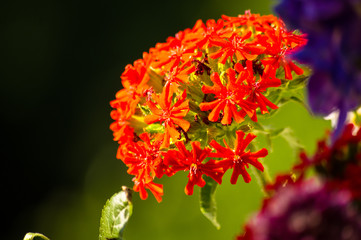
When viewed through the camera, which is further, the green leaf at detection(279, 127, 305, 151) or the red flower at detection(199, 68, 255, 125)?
the green leaf at detection(279, 127, 305, 151)

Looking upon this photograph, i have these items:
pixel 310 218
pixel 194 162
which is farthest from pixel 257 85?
pixel 310 218

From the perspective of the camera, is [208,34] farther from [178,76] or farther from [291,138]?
[291,138]

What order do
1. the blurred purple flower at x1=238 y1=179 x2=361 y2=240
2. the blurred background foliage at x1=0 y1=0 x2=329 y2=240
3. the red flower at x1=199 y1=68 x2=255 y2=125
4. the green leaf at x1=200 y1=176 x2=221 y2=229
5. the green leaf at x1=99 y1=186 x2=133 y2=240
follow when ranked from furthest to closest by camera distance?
1. the blurred background foliage at x1=0 y1=0 x2=329 y2=240
2. the green leaf at x1=200 y1=176 x2=221 y2=229
3. the red flower at x1=199 y1=68 x2=255 y2=125
4. the green leaf at x1=99 y1=186 x2=133 y2=240
5. the blurred purple flower at x1=238 y1=179 x2=361 y2=240

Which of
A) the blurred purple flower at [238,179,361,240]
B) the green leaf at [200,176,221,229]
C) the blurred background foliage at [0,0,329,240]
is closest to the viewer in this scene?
the blurred purple flower at [238,179,361,240]

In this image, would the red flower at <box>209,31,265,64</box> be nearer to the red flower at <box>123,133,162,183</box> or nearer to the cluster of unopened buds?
the cluster of unopened buds

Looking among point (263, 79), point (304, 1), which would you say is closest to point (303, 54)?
point (304, 1)

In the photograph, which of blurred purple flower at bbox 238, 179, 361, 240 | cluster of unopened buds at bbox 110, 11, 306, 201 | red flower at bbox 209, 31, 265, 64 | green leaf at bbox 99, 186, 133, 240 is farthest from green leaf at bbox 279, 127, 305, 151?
blurred purple flower at bbox 238, 179, 361, 240

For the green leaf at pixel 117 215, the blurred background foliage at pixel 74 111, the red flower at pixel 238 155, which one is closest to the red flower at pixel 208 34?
the red flower at pixel 238 155
